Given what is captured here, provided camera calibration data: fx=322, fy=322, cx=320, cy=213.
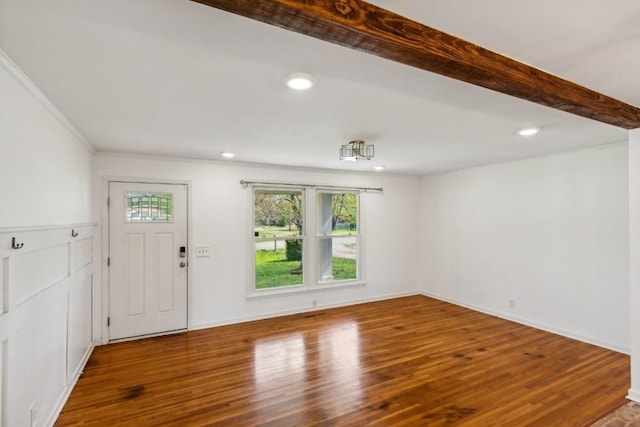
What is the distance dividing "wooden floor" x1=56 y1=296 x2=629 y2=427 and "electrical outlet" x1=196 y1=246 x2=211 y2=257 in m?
1.02

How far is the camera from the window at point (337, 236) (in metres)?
5.47

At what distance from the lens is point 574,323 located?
158 inches

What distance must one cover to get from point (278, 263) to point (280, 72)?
370 cm

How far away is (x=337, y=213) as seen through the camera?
5.65m

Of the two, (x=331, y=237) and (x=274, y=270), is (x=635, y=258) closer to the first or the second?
(x=331, y=237)

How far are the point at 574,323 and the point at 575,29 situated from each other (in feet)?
13.0

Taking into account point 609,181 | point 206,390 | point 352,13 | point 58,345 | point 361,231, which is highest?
point 352,13

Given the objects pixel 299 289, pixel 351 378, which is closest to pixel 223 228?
pixel 299 289

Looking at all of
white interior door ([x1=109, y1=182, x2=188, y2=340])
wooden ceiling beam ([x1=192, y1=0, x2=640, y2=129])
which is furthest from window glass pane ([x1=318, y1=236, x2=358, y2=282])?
wooden ceiling beam ([x1=192, y1=0, x2=640, y2=129])

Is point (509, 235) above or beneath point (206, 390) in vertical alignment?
above

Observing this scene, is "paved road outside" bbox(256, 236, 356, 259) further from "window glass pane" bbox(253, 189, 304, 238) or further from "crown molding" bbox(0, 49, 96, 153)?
"crown molding" bbox(0, 49, 96, 153)

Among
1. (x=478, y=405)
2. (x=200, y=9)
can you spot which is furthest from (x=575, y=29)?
(x=478, y=405)

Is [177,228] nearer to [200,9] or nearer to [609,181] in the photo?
[200,9]

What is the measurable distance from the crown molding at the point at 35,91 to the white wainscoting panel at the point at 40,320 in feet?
2.79
